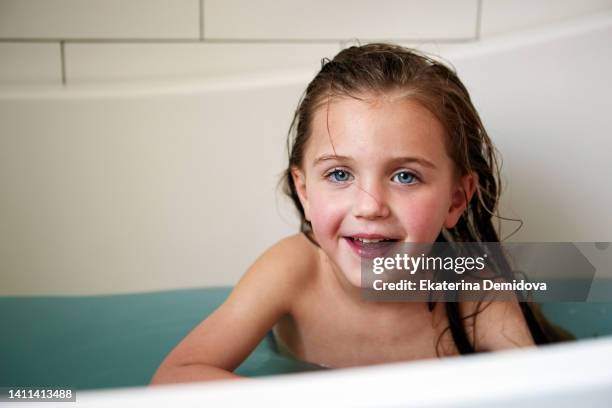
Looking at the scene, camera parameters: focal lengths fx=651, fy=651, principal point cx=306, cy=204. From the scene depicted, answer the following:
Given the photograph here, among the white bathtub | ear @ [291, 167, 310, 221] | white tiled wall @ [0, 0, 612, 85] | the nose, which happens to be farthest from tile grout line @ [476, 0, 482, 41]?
the nose

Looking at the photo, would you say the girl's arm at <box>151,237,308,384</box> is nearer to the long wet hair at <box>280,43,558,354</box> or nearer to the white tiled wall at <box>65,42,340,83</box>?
the long wet hair at <box>280,43,558,354</box>

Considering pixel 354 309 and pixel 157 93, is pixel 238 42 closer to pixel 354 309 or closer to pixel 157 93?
pixel 157 93

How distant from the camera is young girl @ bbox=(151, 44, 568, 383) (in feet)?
2.30

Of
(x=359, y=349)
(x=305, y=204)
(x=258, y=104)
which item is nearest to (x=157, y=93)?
(x=258, y=104)

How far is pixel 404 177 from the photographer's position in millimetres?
702

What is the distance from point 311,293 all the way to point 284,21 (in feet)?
2.09

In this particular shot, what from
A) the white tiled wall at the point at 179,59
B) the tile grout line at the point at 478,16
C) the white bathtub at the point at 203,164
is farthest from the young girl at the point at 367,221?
the tile grout line at the point at 478,16

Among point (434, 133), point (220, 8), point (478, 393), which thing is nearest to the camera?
point (478, 393)

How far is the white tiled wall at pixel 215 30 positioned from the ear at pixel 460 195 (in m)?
0.53

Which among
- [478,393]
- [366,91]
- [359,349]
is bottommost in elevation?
[359,349]

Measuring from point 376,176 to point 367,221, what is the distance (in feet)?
0.16

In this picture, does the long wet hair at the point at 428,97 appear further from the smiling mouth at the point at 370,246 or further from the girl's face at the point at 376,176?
the smiling mouth at the point at 370,246

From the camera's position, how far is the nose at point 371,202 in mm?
681

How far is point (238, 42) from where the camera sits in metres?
1.29
